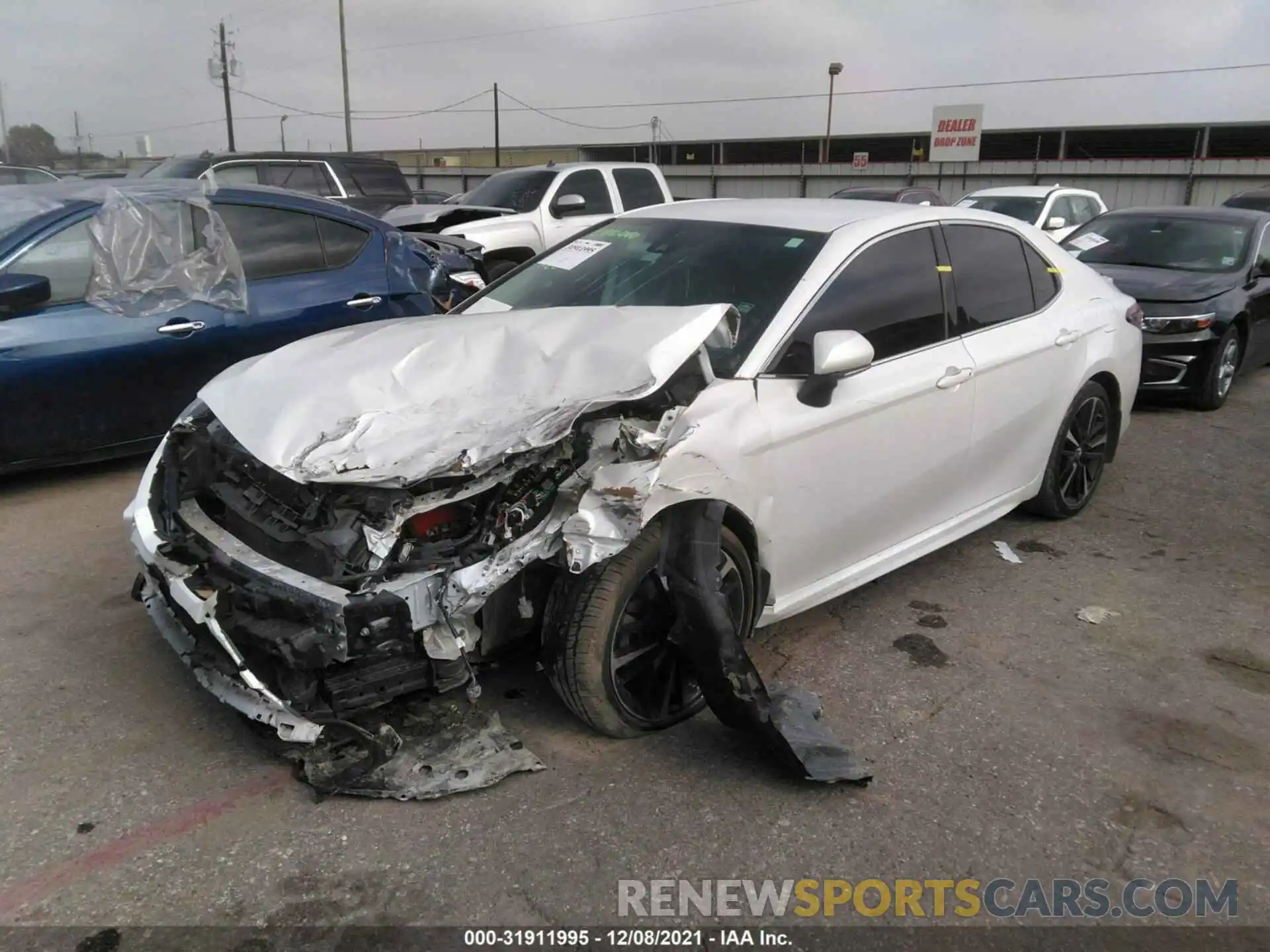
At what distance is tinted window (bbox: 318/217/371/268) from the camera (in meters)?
6.08

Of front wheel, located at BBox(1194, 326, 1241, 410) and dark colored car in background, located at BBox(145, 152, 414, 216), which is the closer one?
front wheel, located at BBox(1194, 326, 1241, 410)

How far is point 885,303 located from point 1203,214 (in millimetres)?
6646

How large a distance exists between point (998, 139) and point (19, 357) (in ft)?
148

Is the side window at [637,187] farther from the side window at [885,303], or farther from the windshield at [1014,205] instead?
the side window at [885,303]

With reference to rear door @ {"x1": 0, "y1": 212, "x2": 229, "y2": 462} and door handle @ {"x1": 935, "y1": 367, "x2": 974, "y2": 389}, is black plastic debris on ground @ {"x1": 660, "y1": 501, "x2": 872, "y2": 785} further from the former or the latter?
rear door @ {"x1": 0, "y1": 212, "x2": 229, "y2": 462}

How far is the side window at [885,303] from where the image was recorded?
11.5ft

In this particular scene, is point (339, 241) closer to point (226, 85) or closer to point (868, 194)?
point (868, 194)

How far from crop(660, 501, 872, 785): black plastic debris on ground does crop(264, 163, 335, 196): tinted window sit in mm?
9640

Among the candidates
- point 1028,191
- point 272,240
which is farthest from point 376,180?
point 1028,191

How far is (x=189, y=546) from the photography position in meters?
3.03

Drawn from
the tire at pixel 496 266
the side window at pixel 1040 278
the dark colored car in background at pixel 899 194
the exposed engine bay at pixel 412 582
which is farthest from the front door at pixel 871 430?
the dark colored car in background at pixel 899 194

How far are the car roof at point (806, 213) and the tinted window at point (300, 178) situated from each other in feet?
26.3

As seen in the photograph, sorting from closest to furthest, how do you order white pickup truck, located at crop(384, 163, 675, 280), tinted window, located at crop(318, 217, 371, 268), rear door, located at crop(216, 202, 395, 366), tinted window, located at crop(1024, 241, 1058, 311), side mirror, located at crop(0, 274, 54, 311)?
tinted window, located at crop(1024, 241, 1058, 311) → side mirror, located at crop(0, 274, 54, 311) → rear door, located at crop(216, 202, 395, 366) → tinted window, located at crop(318, 217, 371, 268) → white pickup truck, located at crop(384, 163, 675, 280)

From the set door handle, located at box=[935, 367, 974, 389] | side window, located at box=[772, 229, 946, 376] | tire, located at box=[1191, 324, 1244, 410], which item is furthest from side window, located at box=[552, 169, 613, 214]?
door handle, located at box=[935, 367, 974, 389]
